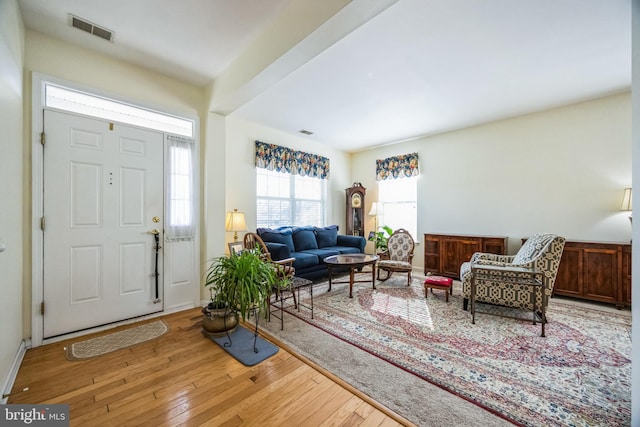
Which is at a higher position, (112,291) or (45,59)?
(45,59)

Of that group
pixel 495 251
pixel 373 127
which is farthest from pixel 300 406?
pixel 373 127

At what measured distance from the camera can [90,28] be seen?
226 cm

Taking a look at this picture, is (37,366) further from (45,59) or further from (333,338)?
(45,59)

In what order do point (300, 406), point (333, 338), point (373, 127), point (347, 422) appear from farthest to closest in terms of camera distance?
point (373, 127) → point (333, 338) → point (300, 406) → point (347, 422)

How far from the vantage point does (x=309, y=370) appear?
1957 millimetres

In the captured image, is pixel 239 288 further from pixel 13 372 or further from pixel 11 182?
pixel 11 182

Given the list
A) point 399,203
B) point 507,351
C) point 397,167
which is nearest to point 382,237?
point 399,203

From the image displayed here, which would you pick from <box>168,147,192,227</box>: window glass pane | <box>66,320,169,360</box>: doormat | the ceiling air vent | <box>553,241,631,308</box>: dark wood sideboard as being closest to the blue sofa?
<box>168,147,192,227</box>: window glass pane

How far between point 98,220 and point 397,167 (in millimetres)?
5030

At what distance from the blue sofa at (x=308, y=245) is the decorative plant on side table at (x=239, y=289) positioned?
4.81 ft

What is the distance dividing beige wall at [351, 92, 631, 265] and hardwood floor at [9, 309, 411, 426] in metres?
4.08

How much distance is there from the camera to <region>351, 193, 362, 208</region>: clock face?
603cm

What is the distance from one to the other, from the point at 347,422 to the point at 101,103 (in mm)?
3550

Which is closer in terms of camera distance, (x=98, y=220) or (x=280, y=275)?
(x=98, y=220)
